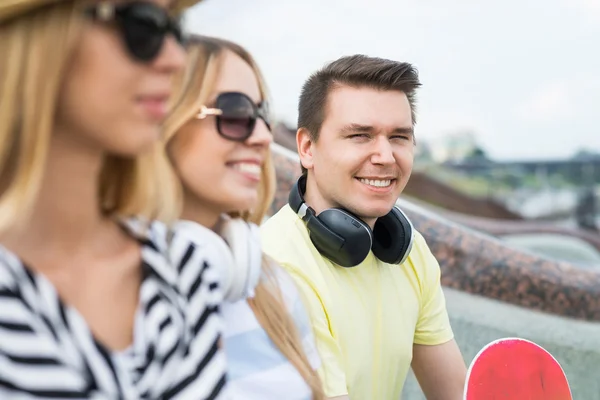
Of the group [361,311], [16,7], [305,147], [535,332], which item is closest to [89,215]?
[16,7]

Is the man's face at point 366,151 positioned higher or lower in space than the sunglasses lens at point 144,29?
lower

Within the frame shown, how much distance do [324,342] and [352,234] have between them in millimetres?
311

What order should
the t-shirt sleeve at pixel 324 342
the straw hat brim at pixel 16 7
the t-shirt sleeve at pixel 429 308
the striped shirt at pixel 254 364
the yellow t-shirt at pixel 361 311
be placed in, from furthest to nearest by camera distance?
1. the t-shirt sleeve at pixel 429 308
2. the yellow t-shirt at pixel 361 311
3. the t-shirt sleeve at pixel 324 342
4. the striped shirt at pixel 254 364
5. the straw hat brim at pixel 16 7

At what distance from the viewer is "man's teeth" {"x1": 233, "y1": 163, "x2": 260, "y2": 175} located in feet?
3.50

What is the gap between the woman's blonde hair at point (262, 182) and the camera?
3.42ft

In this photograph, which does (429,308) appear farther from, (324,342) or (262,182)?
(262,182)

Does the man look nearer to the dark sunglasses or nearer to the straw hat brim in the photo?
the dark sunglasses

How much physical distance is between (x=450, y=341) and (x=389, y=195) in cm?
58

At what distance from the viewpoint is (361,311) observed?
1.81 meters

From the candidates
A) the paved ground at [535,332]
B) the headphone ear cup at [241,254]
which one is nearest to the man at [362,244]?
the headphone ear cup at [241,254]

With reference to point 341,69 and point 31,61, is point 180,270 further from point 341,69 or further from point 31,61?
point 341,69

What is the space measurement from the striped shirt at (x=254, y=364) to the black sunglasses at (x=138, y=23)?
55cm

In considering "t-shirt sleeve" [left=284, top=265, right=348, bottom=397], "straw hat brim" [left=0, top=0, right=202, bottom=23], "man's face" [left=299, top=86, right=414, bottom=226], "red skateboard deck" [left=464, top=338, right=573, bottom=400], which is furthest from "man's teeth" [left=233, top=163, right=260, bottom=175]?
"red skateboard deck" [left=464, top=338, right=573, bottom=400]

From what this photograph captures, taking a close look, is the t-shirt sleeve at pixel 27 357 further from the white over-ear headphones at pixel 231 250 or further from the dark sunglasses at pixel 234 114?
the dark sunglasses at pixel 234 114
